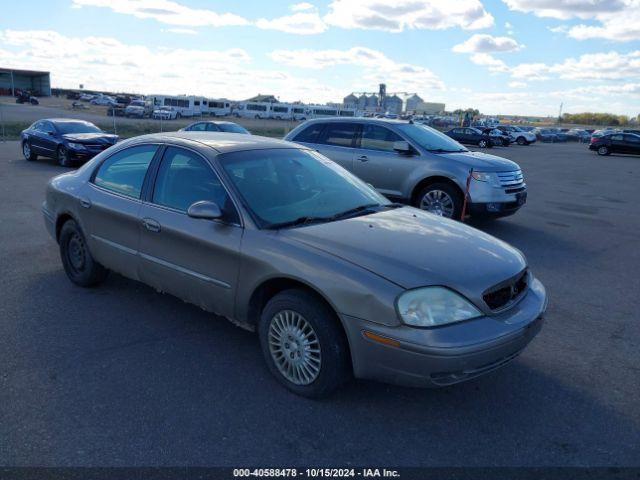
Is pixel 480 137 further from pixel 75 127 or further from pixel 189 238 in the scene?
pixel 189 238

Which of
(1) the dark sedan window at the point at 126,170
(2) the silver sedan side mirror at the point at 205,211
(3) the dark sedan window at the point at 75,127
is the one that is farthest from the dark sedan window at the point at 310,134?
(3) the dark sedan window at the point at 75,127

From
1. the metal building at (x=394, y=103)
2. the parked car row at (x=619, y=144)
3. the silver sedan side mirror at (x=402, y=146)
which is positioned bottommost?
the silver sedan side mirror at (x=402, y=146)

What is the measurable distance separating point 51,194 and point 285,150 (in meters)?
2.68

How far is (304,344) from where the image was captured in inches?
133

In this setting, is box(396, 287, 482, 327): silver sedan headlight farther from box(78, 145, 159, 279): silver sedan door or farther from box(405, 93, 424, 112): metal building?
box(405, 93, 424, 112): metal building

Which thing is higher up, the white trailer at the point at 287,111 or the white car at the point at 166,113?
the white trailer at the point at 287,111

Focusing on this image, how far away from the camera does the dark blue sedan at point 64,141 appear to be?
15.7 meters

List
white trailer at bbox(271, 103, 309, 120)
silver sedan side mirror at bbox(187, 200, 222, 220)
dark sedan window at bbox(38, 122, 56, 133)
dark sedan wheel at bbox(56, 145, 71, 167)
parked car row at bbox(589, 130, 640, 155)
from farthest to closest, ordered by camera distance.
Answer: white trailer at bbox(271, 103, 309, 120) → parked car row at bbox(589, 130, 640, 155) → dark sedan window at bbox(38, 122, 56, 133) → dark sedan wheel at bbox(56, 145, 71, 167) → silver sedan side mirror at bbox(187, 200, 222, 220)

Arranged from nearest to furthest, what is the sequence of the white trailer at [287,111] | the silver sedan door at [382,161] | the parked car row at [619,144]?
the silver sedan door at [382,161]
the parked car row at [619,144]
the white trailer at [287,111]

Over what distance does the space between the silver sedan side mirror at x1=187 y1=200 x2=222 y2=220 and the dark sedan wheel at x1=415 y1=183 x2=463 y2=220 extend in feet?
17.9

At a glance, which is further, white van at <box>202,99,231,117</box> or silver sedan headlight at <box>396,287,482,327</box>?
white van at <box>202,99,231,117</box>

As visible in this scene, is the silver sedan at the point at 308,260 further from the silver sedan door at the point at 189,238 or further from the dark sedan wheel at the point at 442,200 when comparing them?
the dark sedan wheel at the point at 442,200

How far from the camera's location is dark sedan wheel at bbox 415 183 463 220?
8.45 metres

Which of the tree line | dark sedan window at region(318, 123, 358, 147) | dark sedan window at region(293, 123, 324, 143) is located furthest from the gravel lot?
the tree line
